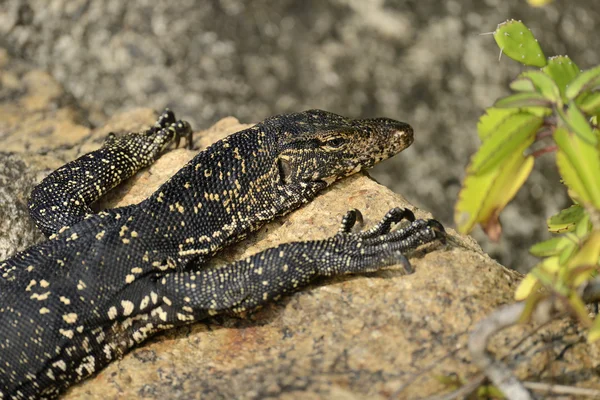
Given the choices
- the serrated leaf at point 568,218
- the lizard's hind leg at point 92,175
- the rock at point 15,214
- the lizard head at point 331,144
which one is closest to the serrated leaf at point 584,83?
the serrated leaf at point 568,218

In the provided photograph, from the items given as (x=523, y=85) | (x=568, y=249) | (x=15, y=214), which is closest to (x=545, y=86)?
(x=523, y=85)

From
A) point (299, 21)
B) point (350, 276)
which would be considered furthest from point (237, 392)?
point (299, 21)

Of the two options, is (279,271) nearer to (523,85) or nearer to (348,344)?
(348,344)

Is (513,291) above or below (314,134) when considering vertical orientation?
below

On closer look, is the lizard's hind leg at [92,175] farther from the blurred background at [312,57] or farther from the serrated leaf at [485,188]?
the blurred background at [312,57]

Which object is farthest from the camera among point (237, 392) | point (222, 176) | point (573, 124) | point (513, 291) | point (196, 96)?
point (196, 96)

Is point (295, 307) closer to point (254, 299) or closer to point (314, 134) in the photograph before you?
point (254, 299)

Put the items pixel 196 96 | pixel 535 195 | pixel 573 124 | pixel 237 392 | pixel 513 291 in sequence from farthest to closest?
pixel 196 96 < pixel 535 195 < pixel 513 291 < pixel 237 392 < pixel 573 124
